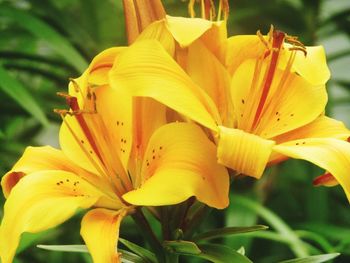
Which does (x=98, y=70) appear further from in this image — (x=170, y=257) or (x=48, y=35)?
(x=48, y=35)

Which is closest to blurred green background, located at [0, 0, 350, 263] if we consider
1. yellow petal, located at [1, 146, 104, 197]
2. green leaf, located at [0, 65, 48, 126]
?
green leaf, located at [0, 65, 48, 126]

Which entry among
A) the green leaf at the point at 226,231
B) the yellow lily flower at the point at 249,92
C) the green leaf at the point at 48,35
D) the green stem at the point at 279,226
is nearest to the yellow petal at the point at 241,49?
the yellow lily flower at the point at 249,92

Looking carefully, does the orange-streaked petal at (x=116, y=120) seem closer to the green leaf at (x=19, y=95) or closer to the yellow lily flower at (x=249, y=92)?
the yellow lily flower at (x=249, y=92)

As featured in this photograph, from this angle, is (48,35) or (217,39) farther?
(48,35)

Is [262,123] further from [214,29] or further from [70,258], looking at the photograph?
[70,258]

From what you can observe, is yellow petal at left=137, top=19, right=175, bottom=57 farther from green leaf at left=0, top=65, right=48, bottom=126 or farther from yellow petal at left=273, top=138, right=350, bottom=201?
green leaf at left=0, top=65, right=48, bottom=126

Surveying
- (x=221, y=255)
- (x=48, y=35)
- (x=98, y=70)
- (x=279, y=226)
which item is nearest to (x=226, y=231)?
(x=221, y=255)
